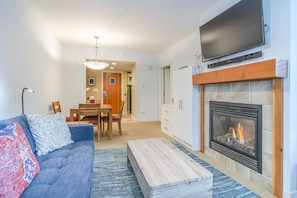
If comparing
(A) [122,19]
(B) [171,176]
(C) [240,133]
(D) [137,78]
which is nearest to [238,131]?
(C) [240,133]

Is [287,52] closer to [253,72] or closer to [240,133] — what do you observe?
[253,72]

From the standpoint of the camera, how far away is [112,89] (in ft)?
26.8

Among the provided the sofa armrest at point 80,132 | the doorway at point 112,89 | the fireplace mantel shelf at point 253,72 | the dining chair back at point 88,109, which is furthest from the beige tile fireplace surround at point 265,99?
the doorway at point 112,89

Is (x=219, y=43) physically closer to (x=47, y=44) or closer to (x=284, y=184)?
(x=284, y=184)

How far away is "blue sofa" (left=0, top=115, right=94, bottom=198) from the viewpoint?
3.60 feet

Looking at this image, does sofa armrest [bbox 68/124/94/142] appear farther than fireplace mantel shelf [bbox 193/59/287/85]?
Yes

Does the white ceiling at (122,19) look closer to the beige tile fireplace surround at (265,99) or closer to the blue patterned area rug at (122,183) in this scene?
the beige tile fireplace surround at (265,99)

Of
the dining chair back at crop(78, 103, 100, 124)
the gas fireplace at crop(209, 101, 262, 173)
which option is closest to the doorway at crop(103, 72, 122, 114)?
the dining chair back at crop(78, 103, 100, 124)

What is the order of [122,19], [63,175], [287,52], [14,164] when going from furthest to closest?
[122,19], [287,52], [63,175], [14,164]

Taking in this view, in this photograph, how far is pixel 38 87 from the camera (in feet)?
10.1

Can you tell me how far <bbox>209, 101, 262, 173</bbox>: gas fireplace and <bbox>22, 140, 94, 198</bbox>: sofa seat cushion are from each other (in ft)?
6.04

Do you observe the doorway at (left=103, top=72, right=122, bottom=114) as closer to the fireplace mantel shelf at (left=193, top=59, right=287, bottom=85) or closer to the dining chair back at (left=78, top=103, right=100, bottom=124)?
the dining chair back at (left=78, top=103, right=100, bottom=124)

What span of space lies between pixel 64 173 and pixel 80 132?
993 millimetres

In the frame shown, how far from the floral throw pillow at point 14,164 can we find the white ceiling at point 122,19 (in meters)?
2.30
